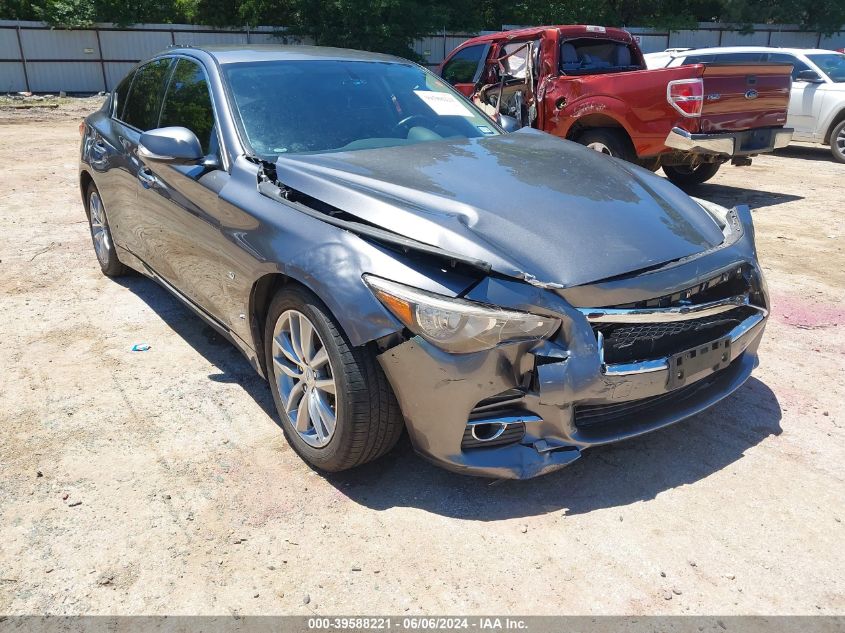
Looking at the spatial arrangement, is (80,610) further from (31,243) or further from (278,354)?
(31,243)

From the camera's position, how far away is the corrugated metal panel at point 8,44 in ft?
74.6

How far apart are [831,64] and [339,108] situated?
414 inches

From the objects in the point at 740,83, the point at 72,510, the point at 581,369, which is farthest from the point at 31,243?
the point at 740,83

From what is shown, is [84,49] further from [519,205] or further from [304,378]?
Result: [519,205]

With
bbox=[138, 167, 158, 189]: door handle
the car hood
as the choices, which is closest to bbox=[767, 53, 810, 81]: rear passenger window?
the car hood

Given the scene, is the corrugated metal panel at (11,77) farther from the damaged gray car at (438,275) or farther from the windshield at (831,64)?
the damaged gray car at (438,275)

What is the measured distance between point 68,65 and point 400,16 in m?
11.5

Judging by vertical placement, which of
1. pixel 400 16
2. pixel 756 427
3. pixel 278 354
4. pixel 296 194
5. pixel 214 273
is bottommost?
pixel 756 427

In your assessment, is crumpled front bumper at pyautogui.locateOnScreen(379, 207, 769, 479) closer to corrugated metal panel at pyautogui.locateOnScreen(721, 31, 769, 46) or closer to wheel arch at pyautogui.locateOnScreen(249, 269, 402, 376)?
wheel arch at pyautogui.locateOnScreen(249, 269, 402, 376)

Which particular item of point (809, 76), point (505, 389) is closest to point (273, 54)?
point (505, 389)

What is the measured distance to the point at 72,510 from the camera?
2.82m

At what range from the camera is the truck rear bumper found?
720cm

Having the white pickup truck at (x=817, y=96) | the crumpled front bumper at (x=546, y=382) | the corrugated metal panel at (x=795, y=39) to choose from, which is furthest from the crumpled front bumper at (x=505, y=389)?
the corrugated metal panel at (x=795, y=39)

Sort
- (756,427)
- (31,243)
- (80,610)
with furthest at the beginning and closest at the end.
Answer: (31,243) → (756,427) → (80,610)
